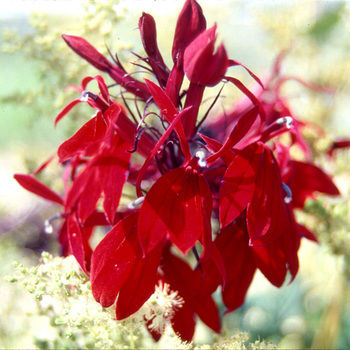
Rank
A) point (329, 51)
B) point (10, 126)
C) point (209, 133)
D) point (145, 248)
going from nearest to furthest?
1. point (145, 248)
2. point (209, 133)
3. point (329, 51)
4. point (10, 126)

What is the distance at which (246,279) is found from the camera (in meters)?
0.32

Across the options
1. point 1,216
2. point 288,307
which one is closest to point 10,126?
point 1,216

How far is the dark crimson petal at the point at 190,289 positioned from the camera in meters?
0.32

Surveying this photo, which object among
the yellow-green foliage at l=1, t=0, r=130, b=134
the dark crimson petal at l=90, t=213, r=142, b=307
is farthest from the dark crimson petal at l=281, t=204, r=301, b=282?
the yellow-green foliage at l=1, t=0, r=130, b=134

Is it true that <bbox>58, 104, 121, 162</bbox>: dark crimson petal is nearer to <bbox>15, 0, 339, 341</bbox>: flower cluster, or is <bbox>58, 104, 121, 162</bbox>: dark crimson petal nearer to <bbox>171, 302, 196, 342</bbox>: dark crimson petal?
<bbox>15, 0, 339, 341</bbox>: flower cluster

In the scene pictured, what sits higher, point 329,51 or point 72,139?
point 329,51

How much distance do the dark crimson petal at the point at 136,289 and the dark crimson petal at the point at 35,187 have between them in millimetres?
120

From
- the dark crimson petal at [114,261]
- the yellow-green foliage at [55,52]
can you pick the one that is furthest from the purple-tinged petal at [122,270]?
the yellow-green foliage at [55,52]

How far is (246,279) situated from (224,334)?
45 mm

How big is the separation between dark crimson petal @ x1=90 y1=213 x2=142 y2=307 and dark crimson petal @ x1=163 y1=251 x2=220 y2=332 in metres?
0.06

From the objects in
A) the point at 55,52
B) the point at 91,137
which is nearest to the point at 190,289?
the point at 91,137

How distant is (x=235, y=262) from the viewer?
1.05 feet

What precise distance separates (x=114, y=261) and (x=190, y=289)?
0.08m

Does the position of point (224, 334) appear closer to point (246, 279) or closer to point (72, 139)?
point (246, 279)
